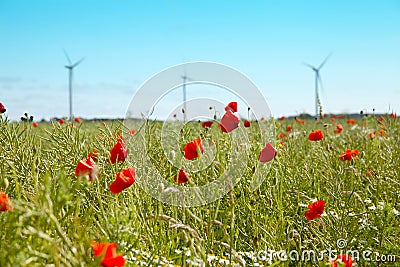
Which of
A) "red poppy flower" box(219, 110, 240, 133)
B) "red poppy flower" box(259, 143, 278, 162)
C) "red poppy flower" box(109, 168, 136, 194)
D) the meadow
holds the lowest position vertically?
the meadow

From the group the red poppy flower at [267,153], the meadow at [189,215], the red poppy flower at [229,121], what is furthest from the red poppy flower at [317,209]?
the red poppy flower at [229,121]

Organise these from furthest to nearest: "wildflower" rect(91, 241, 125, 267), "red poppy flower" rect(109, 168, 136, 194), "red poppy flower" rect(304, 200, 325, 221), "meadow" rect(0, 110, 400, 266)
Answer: "red poppy flower" rect(304, 200, 325, 221), "red poppy flower" rect(109, 168, 136, 194), "meadow" rect(0, 110, 400, 266), "wildflower" rect(91, 241, 125, 267)

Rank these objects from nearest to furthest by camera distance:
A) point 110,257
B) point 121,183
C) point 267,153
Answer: point 110,257
point 121,183
point 267,153

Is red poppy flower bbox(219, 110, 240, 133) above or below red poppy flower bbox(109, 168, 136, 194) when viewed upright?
above

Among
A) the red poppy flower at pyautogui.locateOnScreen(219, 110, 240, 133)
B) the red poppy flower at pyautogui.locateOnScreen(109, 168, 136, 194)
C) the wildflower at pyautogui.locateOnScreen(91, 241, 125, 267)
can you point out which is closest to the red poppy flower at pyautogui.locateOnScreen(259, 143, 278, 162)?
the red poppy flower at pyautogui.locateOnScreen(219, 110, 240, 133)

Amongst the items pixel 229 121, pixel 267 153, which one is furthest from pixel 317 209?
pixel 229 121

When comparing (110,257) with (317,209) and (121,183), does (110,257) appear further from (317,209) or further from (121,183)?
(317,209)

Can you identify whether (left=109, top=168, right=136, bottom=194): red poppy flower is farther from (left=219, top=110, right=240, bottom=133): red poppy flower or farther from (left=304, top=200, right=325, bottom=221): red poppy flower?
(left=304, top=200, right=325, bottom=221): red poppy flower

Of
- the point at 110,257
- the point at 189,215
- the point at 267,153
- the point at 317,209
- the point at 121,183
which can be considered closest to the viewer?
the point at 110,257

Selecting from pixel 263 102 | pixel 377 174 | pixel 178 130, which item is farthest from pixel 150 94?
pixel 377 174

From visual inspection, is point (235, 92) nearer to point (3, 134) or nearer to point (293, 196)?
point (293, 196)

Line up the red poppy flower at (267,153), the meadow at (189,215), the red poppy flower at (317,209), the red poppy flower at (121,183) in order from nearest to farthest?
the meadow at (189,215), the red poppy flower at (121,183), the red poppy flower at (317,209), the red poppy flower at (267,153)

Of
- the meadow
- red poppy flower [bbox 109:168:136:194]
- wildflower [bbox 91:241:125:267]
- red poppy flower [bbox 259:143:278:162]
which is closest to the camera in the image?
wildflower [bbox 91:241:125:267]

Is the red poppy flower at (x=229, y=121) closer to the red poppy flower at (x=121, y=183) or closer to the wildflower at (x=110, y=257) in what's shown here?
the red poppy flower at (x=121, y=183)
